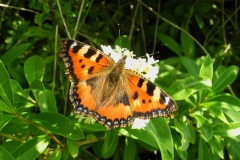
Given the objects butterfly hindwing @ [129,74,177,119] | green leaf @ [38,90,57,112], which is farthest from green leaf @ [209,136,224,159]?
green leaf @ [38,90,57,112]

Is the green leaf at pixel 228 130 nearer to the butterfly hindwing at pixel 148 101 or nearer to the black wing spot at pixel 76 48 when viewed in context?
the butterfly hindwing at pixel 148 101

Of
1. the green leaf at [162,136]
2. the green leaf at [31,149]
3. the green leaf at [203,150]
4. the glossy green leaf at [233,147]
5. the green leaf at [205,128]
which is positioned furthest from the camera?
the glossy green leaf at [233,147]

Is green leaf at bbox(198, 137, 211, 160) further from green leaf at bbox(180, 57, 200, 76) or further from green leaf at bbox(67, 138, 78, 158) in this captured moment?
green leaf at bbox(67, 138, 78, 158)

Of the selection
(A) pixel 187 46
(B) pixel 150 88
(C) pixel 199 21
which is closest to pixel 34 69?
(B) pixel 150 88

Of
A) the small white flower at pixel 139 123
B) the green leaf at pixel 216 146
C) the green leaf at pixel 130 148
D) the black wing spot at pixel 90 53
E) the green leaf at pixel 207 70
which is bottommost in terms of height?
the green leaf at pixel 130 148

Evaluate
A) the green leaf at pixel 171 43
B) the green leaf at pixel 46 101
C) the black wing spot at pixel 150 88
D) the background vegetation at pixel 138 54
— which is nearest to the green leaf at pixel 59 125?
the background vegetation at pixel 138 54

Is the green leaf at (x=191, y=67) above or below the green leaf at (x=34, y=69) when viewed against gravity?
above

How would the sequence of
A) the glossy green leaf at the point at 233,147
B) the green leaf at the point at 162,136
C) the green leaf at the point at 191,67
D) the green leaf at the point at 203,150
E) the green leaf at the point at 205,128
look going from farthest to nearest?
the green leaf at the point at 191,67
the glossy green leaf at the point at 233,147
the green leaf at the point at 203,150
the green leaf at the point at 205,128
the green leaf at the point at 162,136
